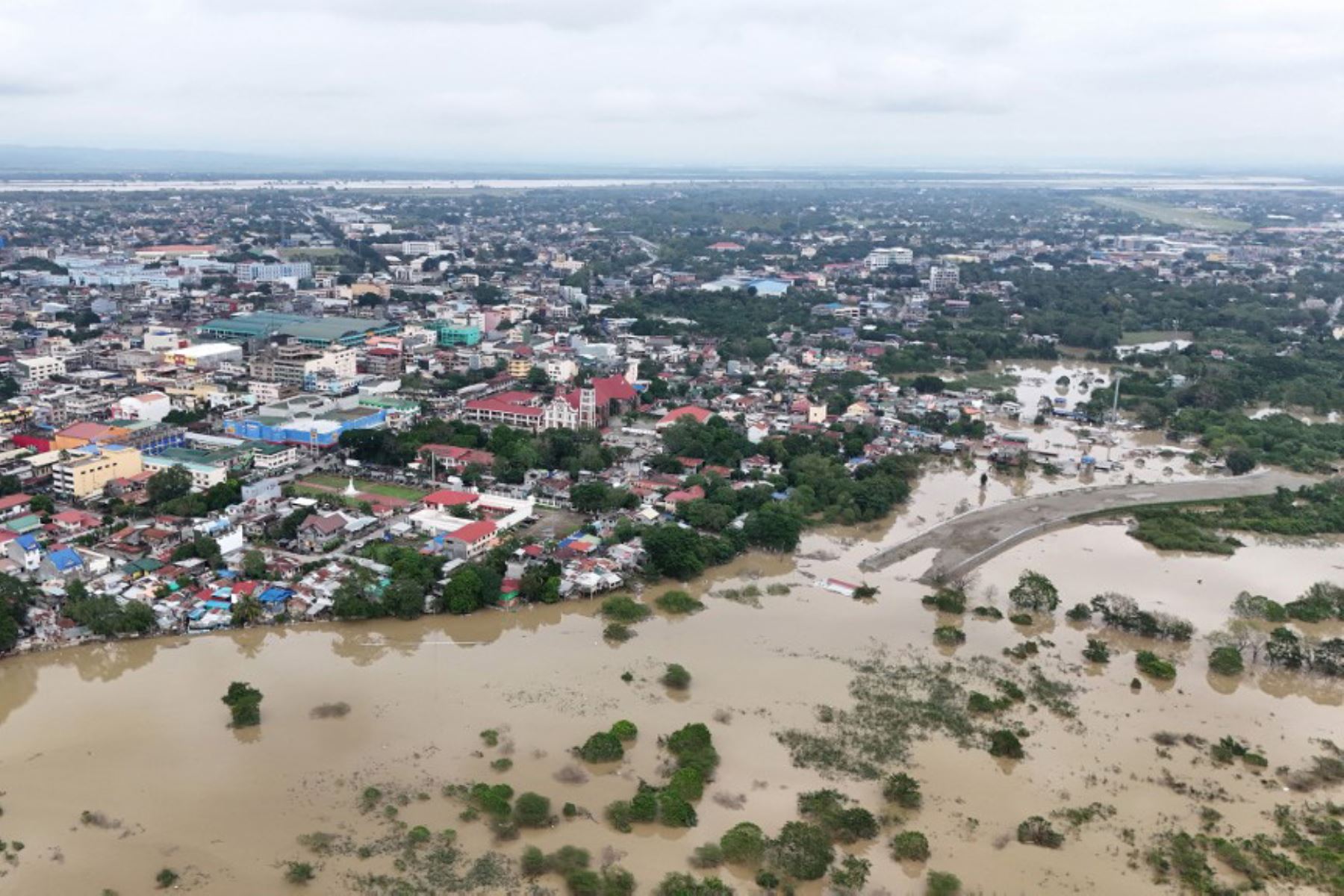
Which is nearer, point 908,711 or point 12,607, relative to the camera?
point 908,711

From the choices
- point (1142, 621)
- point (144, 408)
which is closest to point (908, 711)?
point (1142, 621)

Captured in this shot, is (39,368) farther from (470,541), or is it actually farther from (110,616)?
(470,541)

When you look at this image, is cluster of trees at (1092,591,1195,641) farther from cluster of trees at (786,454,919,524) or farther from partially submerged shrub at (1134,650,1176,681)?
cluster of trees at (786,454,919,524)

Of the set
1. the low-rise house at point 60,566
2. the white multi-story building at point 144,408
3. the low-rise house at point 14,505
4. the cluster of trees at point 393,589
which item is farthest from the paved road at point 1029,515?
the white multi-story building at point 144,408

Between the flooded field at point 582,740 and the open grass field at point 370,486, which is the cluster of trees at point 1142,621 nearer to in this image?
the flooded field at point 582,740

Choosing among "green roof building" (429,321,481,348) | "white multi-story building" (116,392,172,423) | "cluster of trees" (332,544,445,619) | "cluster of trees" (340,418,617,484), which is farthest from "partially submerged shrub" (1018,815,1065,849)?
"green roof building" (429,321,481,348)
